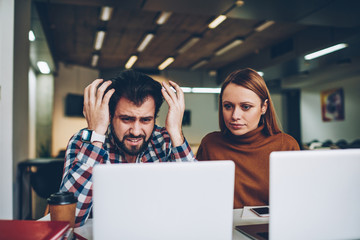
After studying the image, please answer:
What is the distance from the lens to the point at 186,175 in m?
0.89

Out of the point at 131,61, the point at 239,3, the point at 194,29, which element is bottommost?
the point at 239,3

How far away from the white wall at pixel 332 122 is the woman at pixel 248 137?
6.92 meters

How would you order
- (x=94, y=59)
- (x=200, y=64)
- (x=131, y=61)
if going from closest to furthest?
(x=94, y=59), (x=131, y=61), (x=200, y=64)

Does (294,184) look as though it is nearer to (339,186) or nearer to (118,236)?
(339,186)

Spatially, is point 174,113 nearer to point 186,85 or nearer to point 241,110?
point 241,110

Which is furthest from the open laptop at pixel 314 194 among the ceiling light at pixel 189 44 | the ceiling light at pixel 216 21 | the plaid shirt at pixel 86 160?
the ceiling light at pixel 189 44

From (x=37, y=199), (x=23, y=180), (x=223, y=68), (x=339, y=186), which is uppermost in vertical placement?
(x=223, y=68)

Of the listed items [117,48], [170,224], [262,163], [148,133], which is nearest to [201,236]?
[170,224]

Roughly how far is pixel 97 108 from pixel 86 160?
276 millimetres

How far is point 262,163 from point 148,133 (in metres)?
0.75

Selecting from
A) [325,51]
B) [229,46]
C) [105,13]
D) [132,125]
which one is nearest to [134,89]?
[132,125]

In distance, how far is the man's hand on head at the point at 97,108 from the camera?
1.63 meters

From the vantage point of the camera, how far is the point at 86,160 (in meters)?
A: 1.53

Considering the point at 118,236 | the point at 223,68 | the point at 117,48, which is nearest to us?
the point at 118,236
